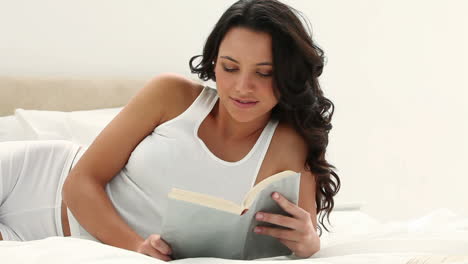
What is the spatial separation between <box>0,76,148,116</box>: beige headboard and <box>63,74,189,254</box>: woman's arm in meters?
0.92

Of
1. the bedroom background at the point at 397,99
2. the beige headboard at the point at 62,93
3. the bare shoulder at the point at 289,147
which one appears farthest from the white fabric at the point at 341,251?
the bedroom background at the point at 397,99

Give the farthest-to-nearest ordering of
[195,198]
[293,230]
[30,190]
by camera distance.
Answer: [30,190]
[293,230]
[195,198]

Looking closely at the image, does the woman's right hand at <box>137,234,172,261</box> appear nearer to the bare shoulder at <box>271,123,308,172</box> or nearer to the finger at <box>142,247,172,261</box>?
the finger at <box>142,247,172,261</box>

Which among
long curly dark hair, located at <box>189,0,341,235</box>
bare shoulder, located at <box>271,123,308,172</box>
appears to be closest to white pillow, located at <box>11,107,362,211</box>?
long curly dark hair, located at <box>189,0,341,235</box>

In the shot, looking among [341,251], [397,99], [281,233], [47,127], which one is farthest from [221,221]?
[397,99]

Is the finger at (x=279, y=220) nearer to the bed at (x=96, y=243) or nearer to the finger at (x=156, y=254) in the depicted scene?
the bed at (x=96, y=243)

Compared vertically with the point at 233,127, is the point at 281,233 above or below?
below

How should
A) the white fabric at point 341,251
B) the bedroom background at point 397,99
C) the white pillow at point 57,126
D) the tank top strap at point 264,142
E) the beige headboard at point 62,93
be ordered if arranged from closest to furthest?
the white fabric at point 341,251
the tank top strap at point 264,142
the white pillow at point 57,126
the beige headboard at point 62,93
the bedroom background at point 397,99

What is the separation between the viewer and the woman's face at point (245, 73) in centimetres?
154

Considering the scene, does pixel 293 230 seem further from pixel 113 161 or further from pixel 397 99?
pixel 397 99

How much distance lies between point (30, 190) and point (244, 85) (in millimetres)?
696

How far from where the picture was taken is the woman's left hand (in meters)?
1.34

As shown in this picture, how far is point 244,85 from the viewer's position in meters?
1.53

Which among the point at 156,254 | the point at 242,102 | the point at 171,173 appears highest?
the point at 242,102
